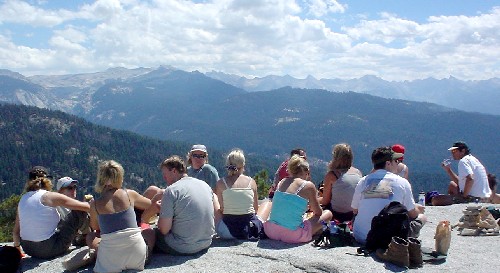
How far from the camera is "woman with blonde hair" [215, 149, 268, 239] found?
24.7 ft

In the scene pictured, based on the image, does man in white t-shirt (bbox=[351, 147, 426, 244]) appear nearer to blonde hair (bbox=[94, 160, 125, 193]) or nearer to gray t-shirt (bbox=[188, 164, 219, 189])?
gray t-shirt (bbox=[188, 164, 219, 189])

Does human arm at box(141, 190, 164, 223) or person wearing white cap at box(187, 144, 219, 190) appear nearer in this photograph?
human arm at box(141, 190, 164, 223)

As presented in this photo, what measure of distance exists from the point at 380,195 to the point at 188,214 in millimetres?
3030

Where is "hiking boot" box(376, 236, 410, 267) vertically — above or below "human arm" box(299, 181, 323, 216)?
below

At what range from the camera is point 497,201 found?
12445 millimetres

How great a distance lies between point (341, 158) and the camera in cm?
845

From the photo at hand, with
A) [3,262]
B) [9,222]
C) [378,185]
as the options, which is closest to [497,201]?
[378,185]

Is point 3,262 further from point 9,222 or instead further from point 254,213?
point 9,222

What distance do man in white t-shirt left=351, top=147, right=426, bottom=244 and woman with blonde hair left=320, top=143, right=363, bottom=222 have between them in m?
0.89

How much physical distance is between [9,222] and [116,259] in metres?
24.5

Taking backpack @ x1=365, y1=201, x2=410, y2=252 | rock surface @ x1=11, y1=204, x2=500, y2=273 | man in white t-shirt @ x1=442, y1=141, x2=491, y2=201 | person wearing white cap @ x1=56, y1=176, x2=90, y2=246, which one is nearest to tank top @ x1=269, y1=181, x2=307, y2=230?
rock surface @ x1=11, y1=204, x2=500, y2=273

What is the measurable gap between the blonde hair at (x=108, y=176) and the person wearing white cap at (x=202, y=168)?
11.0ft

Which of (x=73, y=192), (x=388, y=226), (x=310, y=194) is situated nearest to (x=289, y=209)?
(x=310, y=194)

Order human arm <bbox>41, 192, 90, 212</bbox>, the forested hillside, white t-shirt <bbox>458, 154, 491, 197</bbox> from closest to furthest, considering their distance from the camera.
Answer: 1. human arm <bbox>41, 192, 90, 212</bbox>
2. white t-shirt <bbox>458, 154, 491, 197</bbox>
3. the forested hillside
